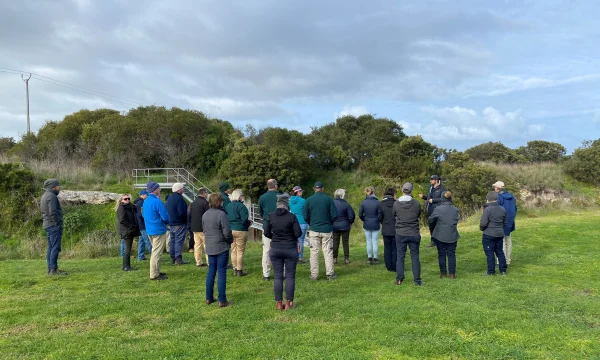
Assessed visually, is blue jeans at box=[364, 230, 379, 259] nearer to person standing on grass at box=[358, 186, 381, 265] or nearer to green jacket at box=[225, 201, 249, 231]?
person standing on grass at box=[358, 186, 381, 265]

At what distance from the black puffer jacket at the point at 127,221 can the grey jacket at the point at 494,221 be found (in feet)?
25.1

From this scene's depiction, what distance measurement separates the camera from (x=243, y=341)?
4.56 metres

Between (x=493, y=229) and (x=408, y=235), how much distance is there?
76.4 inches

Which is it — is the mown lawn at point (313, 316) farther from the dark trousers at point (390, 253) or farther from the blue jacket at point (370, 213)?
the blue jacket at point (370, 213)

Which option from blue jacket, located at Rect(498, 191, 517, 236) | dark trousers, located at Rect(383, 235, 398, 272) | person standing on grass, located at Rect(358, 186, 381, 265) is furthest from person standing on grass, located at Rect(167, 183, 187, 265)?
blue jacket, located at Rect(498, 191, 517, 236)

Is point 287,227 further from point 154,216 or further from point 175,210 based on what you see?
point 175,210

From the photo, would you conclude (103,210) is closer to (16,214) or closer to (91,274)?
(16,214)

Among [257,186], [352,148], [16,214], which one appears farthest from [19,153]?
[352,148]

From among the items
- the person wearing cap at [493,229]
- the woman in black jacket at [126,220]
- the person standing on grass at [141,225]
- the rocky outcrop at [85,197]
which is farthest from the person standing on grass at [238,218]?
the rocky outcrop at [85,197]

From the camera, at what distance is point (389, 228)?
26.5 feet

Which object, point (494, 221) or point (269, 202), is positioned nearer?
point (494, 221)

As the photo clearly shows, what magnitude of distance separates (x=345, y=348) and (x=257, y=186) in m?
20.2

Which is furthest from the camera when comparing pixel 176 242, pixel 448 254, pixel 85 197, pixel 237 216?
pixel 85 197

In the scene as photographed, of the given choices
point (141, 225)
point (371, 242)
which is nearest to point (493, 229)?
point (371, 242)
